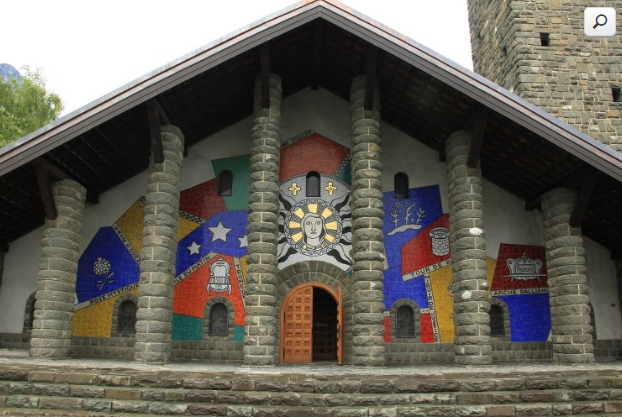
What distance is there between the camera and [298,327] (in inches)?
574

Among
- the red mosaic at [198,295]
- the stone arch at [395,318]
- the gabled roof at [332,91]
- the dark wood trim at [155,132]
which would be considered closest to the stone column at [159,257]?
the dark wood trim at [155,132]

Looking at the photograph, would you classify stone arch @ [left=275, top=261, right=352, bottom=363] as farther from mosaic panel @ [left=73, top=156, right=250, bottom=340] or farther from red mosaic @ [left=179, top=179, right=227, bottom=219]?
red mosaic @ [left=179, top=179, right=227, bottom=219]

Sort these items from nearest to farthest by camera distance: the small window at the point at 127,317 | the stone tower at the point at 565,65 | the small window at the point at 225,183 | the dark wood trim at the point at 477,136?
the dark wood trim at the point at 477,136 < the small window at the point at 127,317 < the small window at the point at 225,183 < the stone tower at the point at 565,65

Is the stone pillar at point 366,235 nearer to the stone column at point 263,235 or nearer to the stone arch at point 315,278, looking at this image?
the stone arch at point 315,278

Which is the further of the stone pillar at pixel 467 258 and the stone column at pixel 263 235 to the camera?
the stone pillar at pixel 467 258

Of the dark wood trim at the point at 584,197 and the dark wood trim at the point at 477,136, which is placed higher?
the dark wood trim at the point at 477,136

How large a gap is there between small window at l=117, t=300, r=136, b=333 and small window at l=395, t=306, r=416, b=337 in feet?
22.2

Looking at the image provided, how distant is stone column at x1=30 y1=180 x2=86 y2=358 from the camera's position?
1293 cm

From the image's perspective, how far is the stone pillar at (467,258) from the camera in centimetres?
1322

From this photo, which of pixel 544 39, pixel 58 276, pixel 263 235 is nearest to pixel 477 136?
pixel 263 235

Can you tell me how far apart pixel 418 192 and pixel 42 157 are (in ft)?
31.2

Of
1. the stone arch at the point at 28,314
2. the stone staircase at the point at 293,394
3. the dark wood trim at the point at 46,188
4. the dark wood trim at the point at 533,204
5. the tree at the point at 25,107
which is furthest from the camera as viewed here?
the tree at the point at 25,107

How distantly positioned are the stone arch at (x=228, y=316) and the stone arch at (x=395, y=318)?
408 cm

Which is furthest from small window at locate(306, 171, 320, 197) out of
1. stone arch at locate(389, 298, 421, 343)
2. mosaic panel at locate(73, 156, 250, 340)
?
stone arch at locate(389, 298, 421, 343)
